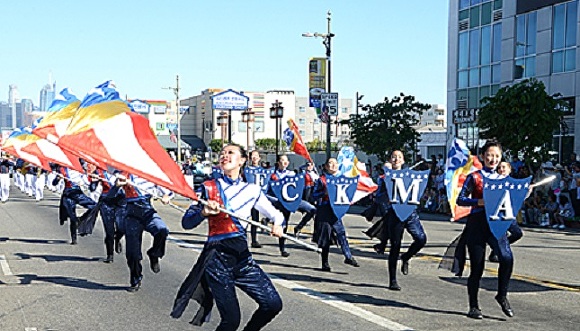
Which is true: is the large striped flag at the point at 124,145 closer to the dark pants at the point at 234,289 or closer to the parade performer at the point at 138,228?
the dark pants at the point at 234,289

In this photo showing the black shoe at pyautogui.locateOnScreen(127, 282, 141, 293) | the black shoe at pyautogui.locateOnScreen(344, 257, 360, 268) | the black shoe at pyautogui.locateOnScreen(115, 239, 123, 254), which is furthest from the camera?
the black shoe at pyautogui.locateOnScreen(115, 239, 123, 254)

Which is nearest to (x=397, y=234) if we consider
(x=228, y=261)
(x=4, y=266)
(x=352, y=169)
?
(x=352, y=169)

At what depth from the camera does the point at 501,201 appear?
7457mm

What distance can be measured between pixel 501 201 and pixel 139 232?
15.0ft

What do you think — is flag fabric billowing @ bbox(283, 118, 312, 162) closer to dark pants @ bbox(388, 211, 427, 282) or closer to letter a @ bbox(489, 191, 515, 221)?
dark pants @ bbox(388, 211, 427, 282)

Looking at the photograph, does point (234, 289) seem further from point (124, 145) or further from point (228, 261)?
point (124, 145)

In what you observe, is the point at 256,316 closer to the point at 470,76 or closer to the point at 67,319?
the point at 67,319

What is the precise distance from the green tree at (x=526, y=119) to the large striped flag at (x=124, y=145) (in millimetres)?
17033

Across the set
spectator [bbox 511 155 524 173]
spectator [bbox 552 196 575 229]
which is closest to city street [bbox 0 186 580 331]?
spectator [bbox 552 196 575 229]

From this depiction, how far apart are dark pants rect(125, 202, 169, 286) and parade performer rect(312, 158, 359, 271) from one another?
7.84 ft

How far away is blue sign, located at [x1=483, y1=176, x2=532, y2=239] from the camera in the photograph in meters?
7.41

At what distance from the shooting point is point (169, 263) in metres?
11.2

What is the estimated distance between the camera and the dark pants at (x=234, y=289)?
5445mm

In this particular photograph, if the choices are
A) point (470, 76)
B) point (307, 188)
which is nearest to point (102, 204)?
point (307, 188)
